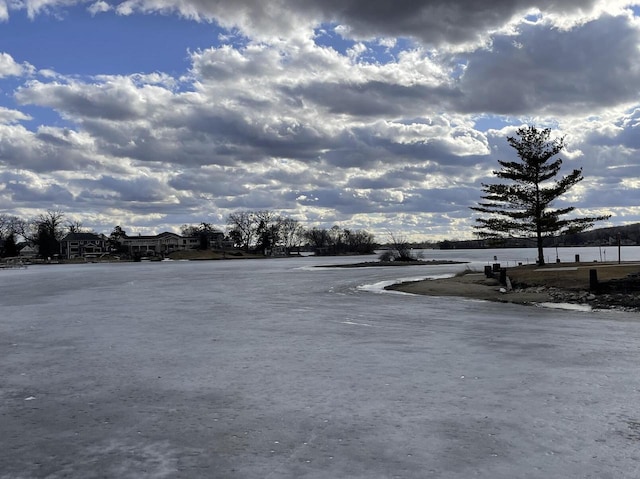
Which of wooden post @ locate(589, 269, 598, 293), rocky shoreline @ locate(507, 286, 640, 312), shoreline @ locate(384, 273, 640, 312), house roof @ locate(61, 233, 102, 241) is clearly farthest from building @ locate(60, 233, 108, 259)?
wooden post @ locate(589, 269, 598, 293)

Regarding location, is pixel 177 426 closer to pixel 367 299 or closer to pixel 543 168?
pixel 367 299

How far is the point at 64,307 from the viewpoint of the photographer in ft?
93.1

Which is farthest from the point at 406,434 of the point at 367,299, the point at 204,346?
the point at 367,299

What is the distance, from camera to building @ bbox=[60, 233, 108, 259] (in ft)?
606

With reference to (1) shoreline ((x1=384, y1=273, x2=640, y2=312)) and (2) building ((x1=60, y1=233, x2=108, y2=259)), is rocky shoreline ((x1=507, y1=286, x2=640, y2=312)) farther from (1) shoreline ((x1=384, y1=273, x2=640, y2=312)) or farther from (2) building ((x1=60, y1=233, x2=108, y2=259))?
(2) building ((x1=60, y1=233, x2=108, y2=259))

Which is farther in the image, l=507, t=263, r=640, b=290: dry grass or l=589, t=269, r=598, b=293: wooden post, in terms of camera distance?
l=507, t=263, r=640, b=290: dry grass

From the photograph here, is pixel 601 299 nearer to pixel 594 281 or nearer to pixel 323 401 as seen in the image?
pixel 594 281

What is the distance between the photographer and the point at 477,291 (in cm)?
3469

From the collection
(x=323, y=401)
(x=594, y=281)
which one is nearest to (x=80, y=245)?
(x=594, y=281)

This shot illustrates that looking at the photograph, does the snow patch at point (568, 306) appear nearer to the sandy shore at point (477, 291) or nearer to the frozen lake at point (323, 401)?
the sandy shore at point (477, 291)

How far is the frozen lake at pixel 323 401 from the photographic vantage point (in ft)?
21.5

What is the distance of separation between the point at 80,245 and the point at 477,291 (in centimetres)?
17379

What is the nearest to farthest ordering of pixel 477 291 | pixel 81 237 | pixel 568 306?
pixel 568 306
pixel 477 291
pixel 81 237

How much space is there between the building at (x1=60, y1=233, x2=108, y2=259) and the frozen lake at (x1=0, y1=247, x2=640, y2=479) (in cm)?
17753
